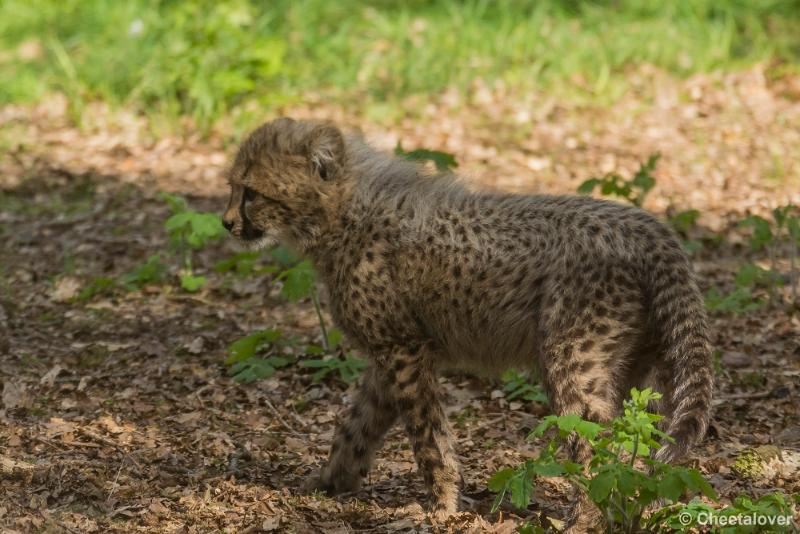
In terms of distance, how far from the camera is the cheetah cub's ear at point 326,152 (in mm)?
5680

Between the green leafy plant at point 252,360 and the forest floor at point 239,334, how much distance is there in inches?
3.8

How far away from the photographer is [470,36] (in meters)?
12.9

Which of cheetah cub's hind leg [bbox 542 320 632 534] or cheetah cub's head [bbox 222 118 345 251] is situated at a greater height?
cheetah cub's head [bbox 222 118 345 251]

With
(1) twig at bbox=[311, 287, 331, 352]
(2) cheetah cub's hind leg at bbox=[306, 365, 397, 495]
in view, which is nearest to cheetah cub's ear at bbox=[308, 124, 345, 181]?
(2) cheetah cub's hind leg at bbox=[306, 365, 397, 495]

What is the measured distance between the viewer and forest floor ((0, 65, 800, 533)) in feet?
18.0

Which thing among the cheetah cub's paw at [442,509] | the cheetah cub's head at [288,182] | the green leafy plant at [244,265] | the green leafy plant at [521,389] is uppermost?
the cheetah cub's head at [288,182]

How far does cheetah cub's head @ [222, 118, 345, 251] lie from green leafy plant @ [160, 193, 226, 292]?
155 centimetres

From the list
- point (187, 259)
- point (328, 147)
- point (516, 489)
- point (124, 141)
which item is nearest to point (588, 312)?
point (516, 489)

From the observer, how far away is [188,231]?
27.2ft

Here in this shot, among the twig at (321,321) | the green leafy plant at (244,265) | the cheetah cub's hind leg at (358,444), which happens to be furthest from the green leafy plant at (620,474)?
the green leafy plant at (244,265)

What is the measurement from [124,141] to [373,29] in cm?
357

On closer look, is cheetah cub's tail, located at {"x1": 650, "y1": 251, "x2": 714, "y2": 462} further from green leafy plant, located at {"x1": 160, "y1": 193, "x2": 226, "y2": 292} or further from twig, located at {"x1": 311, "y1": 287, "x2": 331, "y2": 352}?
green leafy plant, located at {"x1": 160, "y1": 193, "x2": 226, "y2": 292}

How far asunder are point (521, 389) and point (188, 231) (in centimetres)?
290

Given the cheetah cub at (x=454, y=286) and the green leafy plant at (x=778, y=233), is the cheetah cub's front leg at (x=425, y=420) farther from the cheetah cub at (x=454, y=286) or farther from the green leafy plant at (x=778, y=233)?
the green leafy plant at (x=778, y=233)
